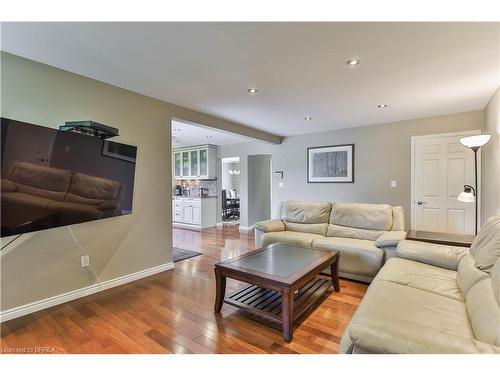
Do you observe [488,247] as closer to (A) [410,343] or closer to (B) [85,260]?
(A) [410,343]

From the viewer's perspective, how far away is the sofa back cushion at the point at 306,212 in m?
3.79

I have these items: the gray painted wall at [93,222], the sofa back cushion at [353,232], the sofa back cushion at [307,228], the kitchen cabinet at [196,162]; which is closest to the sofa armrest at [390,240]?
the sofa back cushion at [353,232]

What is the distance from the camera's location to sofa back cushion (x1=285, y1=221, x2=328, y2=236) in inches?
145

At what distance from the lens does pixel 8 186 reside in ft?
5.43

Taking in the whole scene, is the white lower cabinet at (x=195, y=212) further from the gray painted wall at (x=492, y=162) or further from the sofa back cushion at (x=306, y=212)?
the gray painted wall at (x=492, y=162)

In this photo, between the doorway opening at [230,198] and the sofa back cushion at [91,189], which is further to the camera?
the doorway opening at [230,198]

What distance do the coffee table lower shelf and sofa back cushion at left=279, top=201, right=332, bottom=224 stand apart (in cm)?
127

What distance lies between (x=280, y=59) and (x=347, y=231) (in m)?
2.49

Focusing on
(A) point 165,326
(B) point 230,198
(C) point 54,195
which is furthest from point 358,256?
(B) point 230,198

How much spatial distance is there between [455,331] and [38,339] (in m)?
2.78
